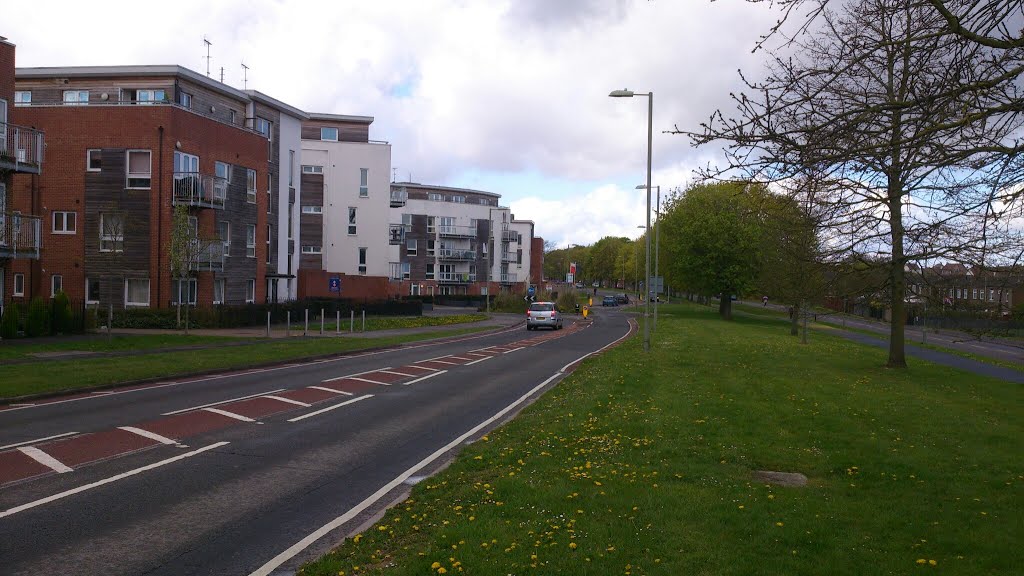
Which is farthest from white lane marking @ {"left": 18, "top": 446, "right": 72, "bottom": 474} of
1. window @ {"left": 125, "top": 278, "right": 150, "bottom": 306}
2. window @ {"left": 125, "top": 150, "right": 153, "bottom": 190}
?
window @ {"left": 125, "top": 150, "right": 153, "bottom": 190}

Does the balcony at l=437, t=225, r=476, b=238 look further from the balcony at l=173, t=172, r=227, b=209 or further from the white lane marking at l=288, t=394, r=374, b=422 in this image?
the white lane marking at l=288, t=394, r=374, b=422

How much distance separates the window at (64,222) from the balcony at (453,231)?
6276 centimetres

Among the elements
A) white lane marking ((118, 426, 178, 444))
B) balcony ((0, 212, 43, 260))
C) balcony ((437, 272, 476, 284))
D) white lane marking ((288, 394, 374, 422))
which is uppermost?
balcony ((0, 212, 43, 260))

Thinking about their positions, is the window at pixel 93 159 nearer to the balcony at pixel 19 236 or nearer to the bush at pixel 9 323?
the balcony at pixel 19 236

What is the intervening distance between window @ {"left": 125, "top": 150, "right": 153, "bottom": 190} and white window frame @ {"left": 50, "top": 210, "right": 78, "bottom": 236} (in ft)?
9.82

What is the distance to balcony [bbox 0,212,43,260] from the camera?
80.4 ft

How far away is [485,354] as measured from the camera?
27.6 metres

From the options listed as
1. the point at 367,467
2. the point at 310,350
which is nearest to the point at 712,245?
the point at 310,350

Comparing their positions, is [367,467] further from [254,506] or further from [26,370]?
[26,370]

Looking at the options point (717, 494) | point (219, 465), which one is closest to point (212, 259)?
point (219, 465)

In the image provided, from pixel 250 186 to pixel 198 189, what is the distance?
563 cm

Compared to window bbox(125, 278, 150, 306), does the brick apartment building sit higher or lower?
higher

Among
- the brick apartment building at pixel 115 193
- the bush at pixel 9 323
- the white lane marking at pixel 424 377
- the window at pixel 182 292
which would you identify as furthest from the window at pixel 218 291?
the white lane marking at pixel 424 377

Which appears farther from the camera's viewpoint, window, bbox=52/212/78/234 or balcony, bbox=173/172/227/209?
balcony, bbox=173/172/227/209
